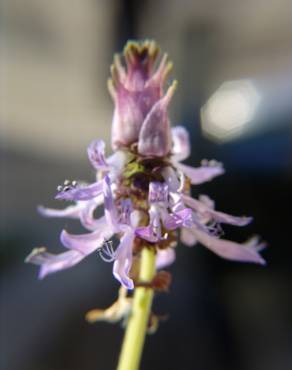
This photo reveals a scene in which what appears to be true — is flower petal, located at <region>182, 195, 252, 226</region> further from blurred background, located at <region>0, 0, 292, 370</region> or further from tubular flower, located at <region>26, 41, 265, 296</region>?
blurred background, located at <region>0, 0, 292, 370</region>

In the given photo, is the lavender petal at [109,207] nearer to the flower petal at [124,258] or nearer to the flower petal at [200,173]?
the flower petal at [124,258]

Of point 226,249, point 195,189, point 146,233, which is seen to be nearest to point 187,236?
point 226,249

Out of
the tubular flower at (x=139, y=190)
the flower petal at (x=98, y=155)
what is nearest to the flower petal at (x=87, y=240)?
the tubular flower at (x=139, y=190)

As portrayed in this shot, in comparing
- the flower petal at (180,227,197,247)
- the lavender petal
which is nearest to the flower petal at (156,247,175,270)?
the flower petal at (180,227,197,247)

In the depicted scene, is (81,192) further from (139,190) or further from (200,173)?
(200,173)

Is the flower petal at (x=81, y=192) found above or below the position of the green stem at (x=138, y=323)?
above
